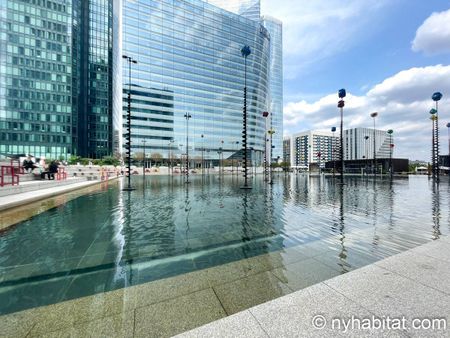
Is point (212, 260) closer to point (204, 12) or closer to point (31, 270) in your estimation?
point (31, 270)

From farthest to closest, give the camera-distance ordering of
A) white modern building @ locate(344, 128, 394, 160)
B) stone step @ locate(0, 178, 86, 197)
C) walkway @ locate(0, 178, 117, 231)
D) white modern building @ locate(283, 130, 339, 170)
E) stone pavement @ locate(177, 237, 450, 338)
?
white modern building @ locate(283, 130, 339, 170)
white modern building @ locate(344, 128, 394, 160)
stone step @ locate(0, 178, 86, 197)
walkway @ locate(0, 178, 117, 231)
stone pavement @ locate(177, 237, 450, 338)

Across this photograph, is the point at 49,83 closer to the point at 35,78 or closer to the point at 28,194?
the point at 35,78

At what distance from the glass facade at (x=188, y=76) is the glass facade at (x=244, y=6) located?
3061 centimetres

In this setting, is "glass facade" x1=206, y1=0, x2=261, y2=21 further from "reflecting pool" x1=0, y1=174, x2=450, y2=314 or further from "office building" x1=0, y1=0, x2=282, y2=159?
"reflecting pool" x1=0, y1=174, x2=450, y2=314

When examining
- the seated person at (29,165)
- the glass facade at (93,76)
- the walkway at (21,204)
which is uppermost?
the glass facade at (93,76)

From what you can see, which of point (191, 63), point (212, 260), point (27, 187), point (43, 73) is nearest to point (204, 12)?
point (191, 63)

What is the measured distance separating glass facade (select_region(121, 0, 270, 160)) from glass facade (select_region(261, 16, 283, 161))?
183ft

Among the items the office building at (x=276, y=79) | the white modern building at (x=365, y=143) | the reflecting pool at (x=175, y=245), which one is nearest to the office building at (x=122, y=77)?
the office building at (x=276, y=79)

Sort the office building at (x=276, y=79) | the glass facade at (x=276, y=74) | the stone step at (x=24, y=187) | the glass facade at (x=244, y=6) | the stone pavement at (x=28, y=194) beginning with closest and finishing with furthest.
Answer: the stone pavement at (x=28, y=194)
the stone step at (x=24, y=187)
the glass facade at (x=244, y=6)
the office building at (x=276, y=79)
the glass facade at (x=276, y=74)

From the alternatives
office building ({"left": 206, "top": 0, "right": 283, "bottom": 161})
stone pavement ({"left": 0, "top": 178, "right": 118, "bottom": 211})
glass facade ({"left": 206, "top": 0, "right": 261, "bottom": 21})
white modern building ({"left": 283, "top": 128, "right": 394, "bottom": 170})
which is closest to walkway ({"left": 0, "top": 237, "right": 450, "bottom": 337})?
stone pavement ({"left": 0, "top": 178, "right": 118, "bottom": 211})

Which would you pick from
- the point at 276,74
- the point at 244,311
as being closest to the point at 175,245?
the point at 244,311

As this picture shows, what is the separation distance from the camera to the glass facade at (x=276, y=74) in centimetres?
17675

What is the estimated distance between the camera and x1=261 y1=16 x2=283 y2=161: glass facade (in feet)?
580
